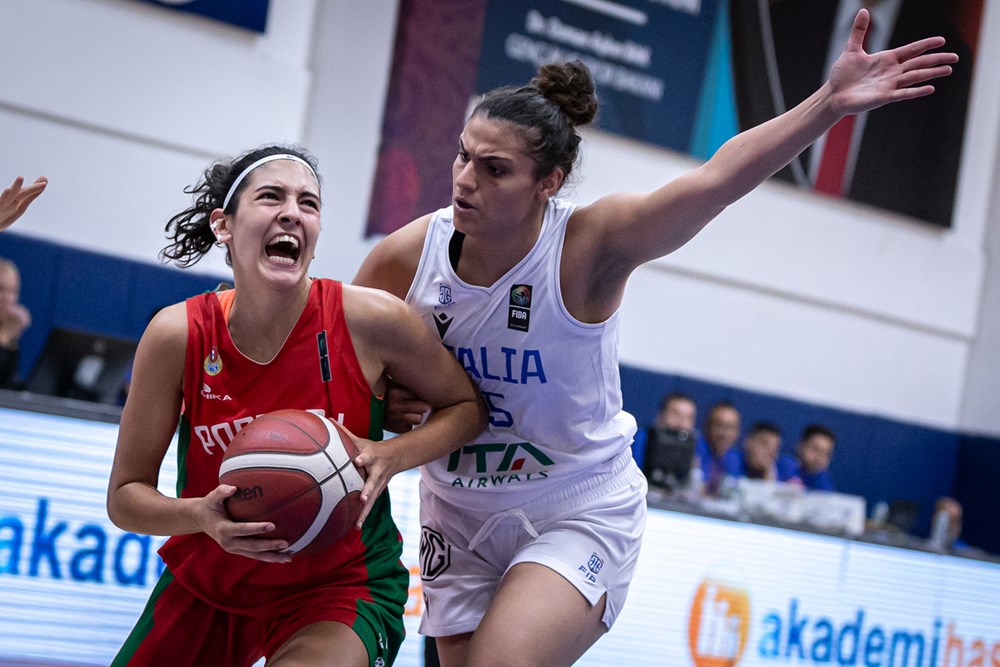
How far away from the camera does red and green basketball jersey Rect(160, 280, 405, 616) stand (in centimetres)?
243

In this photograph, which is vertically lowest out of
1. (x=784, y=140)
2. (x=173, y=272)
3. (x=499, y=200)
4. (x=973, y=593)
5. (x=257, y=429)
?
(x=973, y=593)

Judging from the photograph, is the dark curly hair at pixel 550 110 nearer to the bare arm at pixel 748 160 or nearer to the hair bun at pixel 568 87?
the hair bun at pixel 568 87

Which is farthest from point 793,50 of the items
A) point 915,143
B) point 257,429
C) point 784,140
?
point 257,429

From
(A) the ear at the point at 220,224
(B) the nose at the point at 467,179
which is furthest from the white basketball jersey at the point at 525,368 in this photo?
(A) the ear at the point at 220,224

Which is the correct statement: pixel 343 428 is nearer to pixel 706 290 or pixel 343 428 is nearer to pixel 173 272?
pixel 173 272

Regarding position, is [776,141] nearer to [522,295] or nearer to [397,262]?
[522,295]

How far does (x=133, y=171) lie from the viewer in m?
7.82

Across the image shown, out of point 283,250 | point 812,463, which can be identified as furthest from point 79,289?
point 812,463

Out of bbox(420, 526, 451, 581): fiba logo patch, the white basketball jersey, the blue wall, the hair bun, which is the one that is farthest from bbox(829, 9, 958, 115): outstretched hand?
the blue wall

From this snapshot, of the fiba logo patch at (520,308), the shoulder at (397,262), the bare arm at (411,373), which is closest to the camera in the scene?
the bare arm at (411,373)

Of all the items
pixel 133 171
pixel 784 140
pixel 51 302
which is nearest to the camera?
pixel 784 140

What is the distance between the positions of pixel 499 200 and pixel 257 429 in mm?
844

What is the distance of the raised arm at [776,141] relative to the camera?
2445mm

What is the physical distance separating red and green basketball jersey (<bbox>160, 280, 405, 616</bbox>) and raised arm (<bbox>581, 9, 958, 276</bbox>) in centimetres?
81
